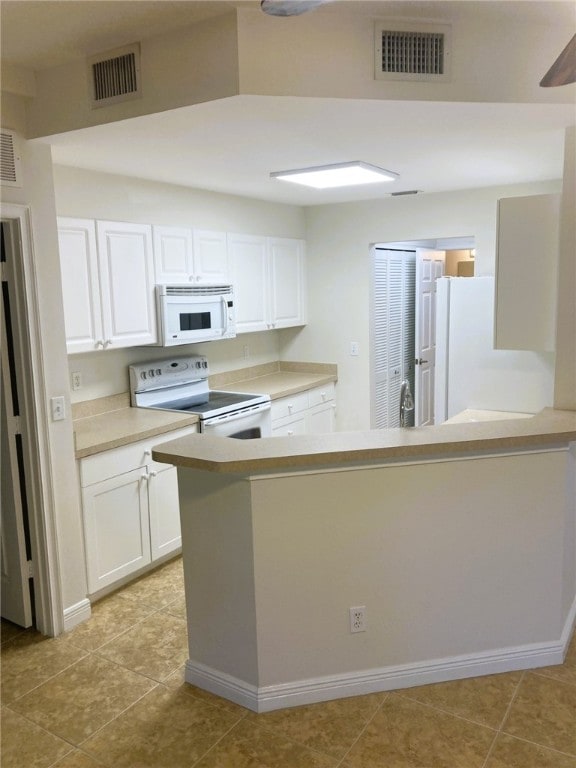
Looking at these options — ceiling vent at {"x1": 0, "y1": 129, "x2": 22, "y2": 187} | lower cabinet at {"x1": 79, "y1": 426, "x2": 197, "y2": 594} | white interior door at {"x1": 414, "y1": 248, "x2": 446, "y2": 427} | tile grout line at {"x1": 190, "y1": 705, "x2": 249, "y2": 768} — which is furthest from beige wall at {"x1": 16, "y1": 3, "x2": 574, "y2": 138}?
white interior door at {"x1": 414, "y1": 248, "x2": 446, "y2": 427}

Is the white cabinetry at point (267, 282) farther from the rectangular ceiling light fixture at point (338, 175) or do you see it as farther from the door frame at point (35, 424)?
the door frame at point (35, 424)

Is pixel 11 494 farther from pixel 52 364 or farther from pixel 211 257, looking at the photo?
pixel 211 257

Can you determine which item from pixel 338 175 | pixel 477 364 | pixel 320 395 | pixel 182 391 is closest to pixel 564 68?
pixel 338 175

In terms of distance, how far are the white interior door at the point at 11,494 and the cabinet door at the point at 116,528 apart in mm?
316

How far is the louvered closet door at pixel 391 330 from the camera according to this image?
530cm

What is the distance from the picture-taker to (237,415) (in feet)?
13.3

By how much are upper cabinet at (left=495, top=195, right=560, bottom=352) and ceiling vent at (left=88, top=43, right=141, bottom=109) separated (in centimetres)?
182

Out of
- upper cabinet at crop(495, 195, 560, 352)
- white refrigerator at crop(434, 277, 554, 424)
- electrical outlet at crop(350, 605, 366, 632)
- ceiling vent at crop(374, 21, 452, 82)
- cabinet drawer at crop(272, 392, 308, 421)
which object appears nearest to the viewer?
ceiling vent at crop(374, 21, 452, 82)

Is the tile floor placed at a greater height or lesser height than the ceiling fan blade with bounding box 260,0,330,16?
lesser

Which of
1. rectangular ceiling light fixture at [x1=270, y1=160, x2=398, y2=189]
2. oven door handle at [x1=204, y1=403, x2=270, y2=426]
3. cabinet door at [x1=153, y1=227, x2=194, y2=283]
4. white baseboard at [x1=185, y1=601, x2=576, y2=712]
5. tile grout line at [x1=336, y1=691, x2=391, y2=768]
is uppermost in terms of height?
rectangular ceiling light fixture at [x1=270, y1=160, x2=398, y2=189]

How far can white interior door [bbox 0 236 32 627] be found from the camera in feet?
9.30

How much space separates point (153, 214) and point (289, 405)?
1764 mm

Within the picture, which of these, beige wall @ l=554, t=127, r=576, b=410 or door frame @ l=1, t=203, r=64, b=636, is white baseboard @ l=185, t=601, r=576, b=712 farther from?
beige wall @ l=554, t=127, r=576, b=410

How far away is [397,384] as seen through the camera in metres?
5.87
